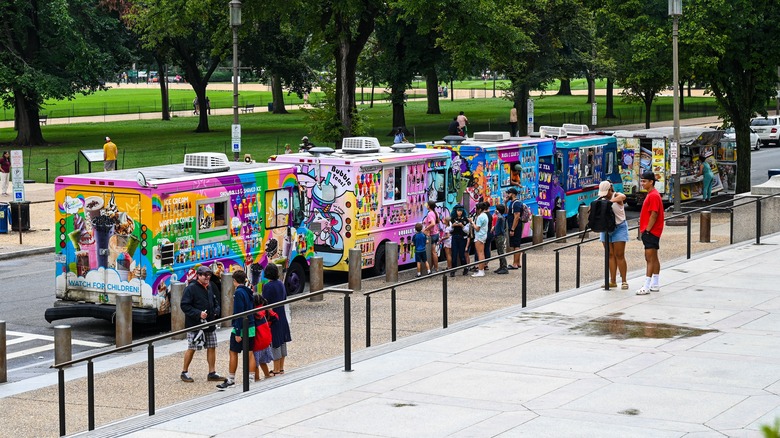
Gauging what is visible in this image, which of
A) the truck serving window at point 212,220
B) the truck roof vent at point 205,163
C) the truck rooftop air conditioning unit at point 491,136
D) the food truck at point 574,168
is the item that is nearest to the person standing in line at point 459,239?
the truck rooftop air conditioning unit at point 491,136

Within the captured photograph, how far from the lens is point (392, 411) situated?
37.2 feet

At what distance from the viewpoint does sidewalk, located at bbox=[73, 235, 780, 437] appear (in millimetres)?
10805

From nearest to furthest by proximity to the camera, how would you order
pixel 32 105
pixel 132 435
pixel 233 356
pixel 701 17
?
pixel 132 435, pixel 233 356, pixel 701 17, pixel 32 105

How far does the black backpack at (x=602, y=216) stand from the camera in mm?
18188

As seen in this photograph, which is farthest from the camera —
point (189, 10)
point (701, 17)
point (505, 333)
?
point (189, 10)

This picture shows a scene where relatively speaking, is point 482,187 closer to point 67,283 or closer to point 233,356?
point 67,283

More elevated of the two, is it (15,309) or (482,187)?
(482,187)

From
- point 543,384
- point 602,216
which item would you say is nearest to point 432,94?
point 602,216

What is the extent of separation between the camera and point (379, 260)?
77.6 feet

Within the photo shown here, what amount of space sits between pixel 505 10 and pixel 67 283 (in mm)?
32339

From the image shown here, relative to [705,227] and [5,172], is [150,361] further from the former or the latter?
[5,172]

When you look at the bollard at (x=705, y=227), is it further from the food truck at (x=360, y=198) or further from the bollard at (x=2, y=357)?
the bollard at (x=2, y=357)

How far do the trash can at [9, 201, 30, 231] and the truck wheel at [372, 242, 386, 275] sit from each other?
10.3 meters

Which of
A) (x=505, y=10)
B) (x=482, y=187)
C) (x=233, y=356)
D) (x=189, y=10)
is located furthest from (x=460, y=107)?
(x=233, y=356)
